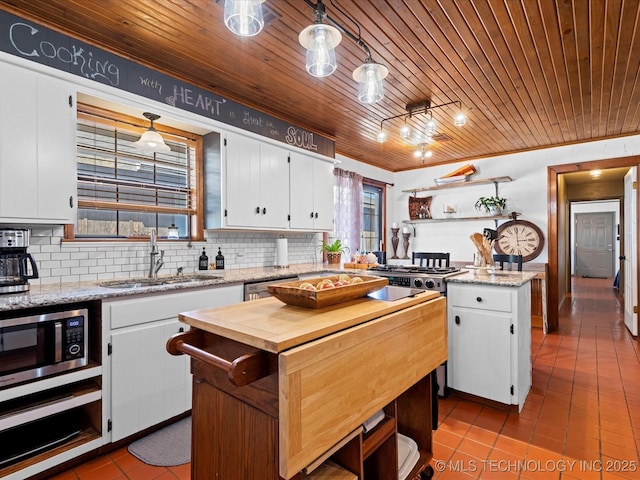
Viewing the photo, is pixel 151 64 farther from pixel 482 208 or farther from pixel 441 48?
pixel 482 208

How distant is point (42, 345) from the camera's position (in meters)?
1.73

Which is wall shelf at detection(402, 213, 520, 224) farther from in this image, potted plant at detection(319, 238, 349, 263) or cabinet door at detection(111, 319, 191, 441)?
cabinet door at detection(111, 319, 191, 441)

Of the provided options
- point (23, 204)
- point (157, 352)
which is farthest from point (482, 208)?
point (23, 204)

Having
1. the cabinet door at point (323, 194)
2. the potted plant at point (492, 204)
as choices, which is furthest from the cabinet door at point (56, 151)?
the potted plant at point (492, 204)

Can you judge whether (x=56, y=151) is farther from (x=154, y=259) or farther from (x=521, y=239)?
(x=521, y=239)

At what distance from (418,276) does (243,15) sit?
2.19 metres

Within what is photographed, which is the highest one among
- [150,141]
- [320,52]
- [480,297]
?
[320,52]

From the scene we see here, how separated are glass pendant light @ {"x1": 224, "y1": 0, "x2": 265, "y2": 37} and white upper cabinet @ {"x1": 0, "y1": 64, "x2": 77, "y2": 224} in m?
1.39

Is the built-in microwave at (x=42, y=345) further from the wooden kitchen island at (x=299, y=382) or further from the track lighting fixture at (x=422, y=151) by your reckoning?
the track lighting fixture at (x=422, y=151)

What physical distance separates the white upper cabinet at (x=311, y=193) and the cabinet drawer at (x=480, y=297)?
1733mm

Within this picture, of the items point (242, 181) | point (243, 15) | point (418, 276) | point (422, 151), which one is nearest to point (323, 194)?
point (242, 181)

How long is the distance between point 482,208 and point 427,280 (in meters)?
3.03

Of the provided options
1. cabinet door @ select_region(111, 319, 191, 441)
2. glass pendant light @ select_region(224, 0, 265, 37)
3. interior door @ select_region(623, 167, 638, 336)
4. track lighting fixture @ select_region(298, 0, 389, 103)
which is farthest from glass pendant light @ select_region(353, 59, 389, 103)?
interior door @ select_region(623, 167, 638, 336)

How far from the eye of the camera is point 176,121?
271 cm
